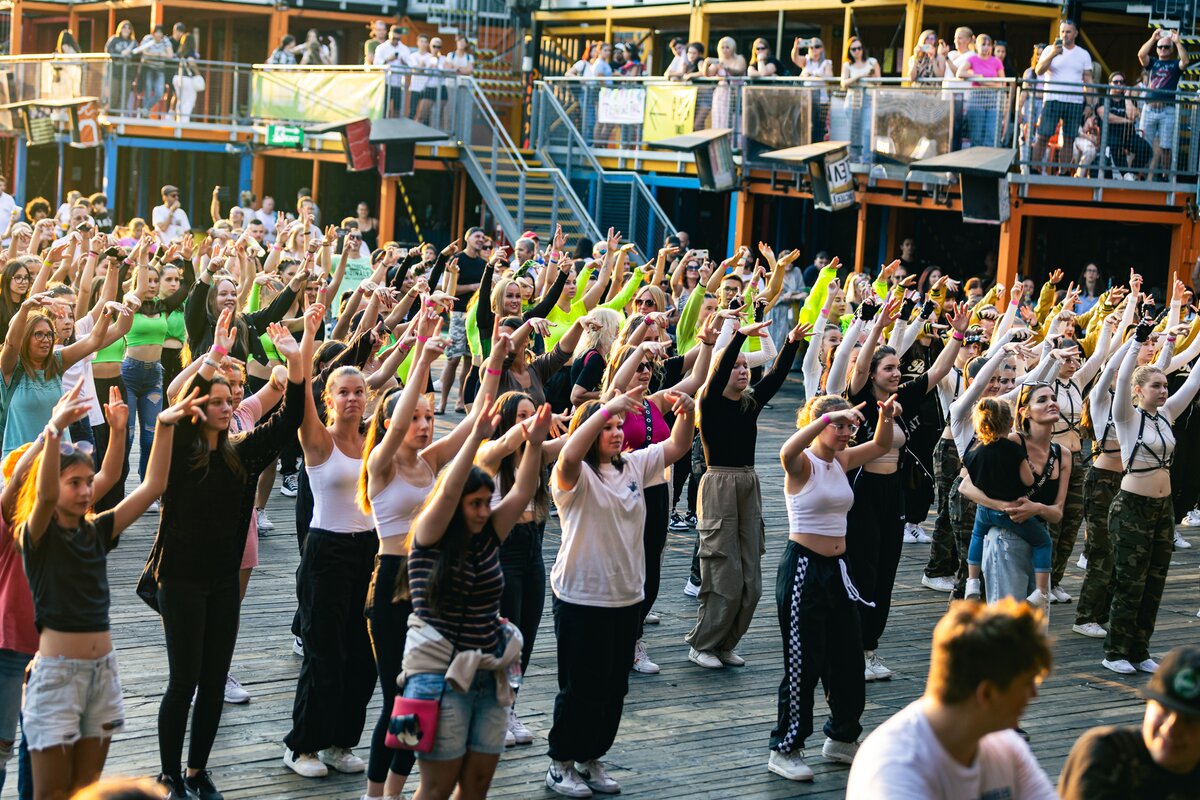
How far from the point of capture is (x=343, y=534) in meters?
6.97

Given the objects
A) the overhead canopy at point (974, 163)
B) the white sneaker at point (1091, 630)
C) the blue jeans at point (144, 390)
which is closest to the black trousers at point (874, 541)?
the white sneaker at point (1091, 630)

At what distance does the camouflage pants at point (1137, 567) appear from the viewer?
9461 millimetres

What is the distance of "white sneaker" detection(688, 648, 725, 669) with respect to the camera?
29.7 feet

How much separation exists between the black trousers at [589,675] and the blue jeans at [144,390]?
5.67m

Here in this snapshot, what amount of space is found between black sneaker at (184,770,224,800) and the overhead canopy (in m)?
14.4

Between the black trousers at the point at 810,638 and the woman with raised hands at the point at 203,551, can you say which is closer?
the woman with raised hands at the point at 203,551

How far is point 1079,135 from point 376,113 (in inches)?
477

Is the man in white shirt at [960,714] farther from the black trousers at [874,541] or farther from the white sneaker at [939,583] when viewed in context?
the white sneaker at [939,583]

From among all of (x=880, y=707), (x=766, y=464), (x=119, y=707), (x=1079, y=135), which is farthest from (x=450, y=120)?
(x=119, y=707)

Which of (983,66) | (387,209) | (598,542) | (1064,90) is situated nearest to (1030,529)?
(598,542)

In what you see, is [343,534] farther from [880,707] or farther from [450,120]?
[450,120]

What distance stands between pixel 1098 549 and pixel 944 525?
1210mm

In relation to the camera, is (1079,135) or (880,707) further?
(1079,135)

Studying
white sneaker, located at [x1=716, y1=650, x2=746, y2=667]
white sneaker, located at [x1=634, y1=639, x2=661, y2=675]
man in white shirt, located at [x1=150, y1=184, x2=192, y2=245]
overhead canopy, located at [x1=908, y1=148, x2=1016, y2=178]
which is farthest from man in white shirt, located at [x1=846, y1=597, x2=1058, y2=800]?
man in white shirt, located at [x1=150, y1=184, x2=192, y2=245]
